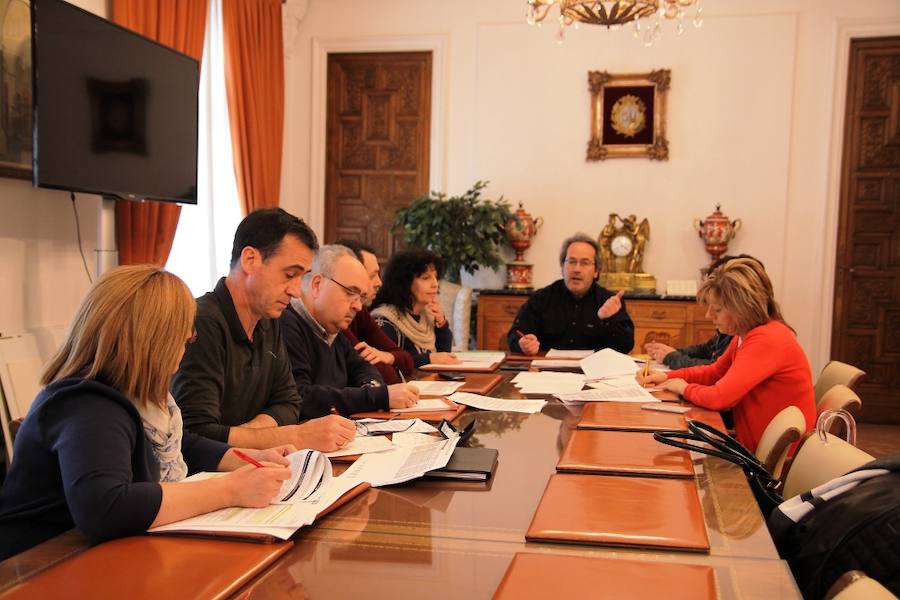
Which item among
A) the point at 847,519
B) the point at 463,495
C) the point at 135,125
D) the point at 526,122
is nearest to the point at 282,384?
the point at 463,495

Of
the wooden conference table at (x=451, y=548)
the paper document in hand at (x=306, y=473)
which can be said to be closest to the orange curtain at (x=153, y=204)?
the paper document in hand at (x=306, y=473)

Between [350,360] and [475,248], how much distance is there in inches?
120

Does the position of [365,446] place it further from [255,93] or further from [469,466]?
[255,93]

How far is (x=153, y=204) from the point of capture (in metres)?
4.23

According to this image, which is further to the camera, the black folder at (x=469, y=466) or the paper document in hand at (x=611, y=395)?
the paper document in hand at (x=611, y=395)

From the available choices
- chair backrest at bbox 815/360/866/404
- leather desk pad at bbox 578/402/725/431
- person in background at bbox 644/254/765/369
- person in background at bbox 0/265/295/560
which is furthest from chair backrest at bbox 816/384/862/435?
person in background at bbox 0/265/295/560

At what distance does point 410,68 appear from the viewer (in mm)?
6531

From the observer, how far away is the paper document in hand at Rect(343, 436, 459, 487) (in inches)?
64.1

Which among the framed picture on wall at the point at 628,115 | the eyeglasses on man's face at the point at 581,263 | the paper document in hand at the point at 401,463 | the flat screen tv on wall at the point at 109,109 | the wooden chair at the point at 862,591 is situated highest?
the framed picture on wall at the point at 628,115

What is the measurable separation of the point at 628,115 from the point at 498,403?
166 inches

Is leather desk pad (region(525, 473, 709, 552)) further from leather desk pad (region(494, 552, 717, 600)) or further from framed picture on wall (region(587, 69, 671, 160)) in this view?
framed picture on wall (region(587, 69, 671, 160))

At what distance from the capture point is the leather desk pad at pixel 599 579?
109 centimetres

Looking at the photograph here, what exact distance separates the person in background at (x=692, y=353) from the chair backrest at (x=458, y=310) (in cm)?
185

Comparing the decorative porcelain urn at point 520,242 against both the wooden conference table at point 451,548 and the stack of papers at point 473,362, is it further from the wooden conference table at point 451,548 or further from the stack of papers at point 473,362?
the wooden conference table at point 451,548
